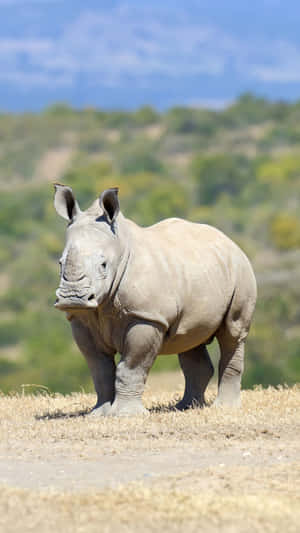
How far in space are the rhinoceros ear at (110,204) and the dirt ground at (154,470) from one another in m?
1.77

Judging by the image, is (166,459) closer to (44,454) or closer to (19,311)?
(44,454)

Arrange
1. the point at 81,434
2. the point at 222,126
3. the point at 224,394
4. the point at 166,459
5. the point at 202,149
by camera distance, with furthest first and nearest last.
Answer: the point at 222,126, the point at 202,149, the point at 224,394, the point at 81,434, the point at 166,459

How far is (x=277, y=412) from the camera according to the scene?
10.7 m

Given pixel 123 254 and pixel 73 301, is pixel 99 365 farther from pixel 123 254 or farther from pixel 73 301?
pixel 73 301

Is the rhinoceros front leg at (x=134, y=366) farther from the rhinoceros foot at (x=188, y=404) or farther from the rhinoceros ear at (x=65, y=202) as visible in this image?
the rhinoceros ear at (x=65, y=202)

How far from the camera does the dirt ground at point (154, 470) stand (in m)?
7.16

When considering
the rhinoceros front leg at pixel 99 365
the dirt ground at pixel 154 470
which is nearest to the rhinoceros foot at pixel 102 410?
the rhinoceros front leg at pixel 99 365

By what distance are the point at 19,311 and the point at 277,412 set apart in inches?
1693

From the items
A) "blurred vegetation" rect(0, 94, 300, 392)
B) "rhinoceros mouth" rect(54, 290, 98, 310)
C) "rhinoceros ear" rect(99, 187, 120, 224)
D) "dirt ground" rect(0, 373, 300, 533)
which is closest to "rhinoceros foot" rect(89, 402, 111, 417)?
"dirt ground" rect(0, 373, 300, 533)

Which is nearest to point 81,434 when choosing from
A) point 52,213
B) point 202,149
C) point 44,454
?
point 44,454

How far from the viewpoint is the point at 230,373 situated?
11.6 meters

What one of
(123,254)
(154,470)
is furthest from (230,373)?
(154,470)

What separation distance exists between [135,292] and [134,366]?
69 centimetres

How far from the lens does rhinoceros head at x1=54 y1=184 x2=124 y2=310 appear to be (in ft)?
32.0
